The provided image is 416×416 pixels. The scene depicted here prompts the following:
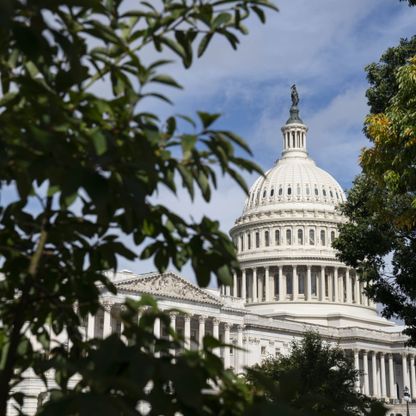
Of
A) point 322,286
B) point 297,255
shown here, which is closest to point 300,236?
point 297,255

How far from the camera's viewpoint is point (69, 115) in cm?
349

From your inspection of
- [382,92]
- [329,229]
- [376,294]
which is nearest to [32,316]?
[376,294]

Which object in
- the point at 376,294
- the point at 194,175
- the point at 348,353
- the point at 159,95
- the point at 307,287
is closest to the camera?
the point at 159,95

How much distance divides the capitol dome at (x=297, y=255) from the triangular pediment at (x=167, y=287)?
96.2 ft

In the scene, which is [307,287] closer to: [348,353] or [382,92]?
[348,353]

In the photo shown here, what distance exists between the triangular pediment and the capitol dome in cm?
2932

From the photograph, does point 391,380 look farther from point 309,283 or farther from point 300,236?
point 300,236

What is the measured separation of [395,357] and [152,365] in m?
137

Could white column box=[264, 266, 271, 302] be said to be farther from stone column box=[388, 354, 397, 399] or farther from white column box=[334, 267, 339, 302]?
stone column box=[388, 354, 397, 399]

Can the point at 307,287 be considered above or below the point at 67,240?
above

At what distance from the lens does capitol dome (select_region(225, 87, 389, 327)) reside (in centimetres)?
12781

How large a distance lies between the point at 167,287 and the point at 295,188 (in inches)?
2077

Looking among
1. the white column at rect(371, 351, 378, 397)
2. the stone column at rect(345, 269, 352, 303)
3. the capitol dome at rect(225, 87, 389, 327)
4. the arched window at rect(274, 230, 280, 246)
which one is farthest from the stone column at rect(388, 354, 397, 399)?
the arched window at rect(274, 230, 280, 246)

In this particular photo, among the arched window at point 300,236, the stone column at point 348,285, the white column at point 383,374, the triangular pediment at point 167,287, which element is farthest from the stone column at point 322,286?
the triangular pediment at point 167,287
